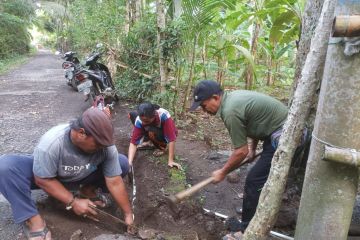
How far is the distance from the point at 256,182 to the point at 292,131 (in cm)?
125

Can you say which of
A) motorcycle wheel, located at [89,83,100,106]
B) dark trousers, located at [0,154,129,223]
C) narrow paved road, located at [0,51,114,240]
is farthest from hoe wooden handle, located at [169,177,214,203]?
motorcycle wheel, located at [89,83,100,106]

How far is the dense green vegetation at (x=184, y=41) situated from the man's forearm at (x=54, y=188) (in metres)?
3.17

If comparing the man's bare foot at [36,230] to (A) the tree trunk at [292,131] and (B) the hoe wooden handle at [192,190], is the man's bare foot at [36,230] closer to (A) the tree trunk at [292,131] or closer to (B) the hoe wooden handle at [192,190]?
(B) the hoe wooden handle at [192,190]

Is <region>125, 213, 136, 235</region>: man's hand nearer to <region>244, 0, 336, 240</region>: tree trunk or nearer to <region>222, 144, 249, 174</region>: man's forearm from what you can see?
<region>222, 144, 249, 174</region>: man's forearm

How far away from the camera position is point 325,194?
1.72 m

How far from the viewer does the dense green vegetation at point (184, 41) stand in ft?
17.9

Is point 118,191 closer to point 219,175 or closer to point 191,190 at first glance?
point 191,190

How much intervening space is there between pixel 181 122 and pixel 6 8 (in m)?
18.3

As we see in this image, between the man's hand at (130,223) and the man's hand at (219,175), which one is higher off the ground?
the man's hand at (219,175)

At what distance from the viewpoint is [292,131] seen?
198cm

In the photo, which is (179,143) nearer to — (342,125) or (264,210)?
(264,210)

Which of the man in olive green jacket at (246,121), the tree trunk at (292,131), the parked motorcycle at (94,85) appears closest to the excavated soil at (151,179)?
the parked motorcycle at (94,85)

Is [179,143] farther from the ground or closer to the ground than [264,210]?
closer to the ground

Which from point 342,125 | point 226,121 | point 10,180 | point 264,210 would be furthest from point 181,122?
point 342,125
